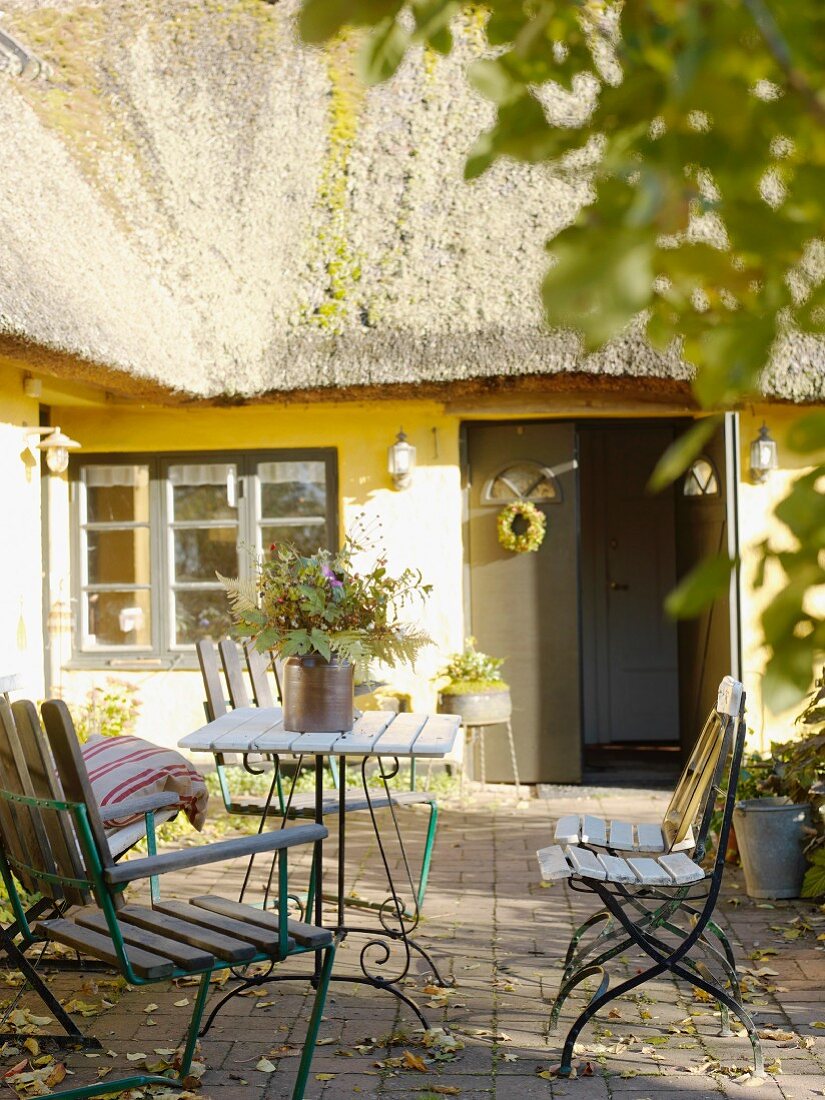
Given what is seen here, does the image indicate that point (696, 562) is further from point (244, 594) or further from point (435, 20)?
point (435, 20)

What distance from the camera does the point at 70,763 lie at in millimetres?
2752

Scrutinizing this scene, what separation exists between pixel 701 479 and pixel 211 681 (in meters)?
3.52

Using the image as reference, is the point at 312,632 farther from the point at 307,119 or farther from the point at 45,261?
the point at 307,119

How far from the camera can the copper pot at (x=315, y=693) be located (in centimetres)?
394

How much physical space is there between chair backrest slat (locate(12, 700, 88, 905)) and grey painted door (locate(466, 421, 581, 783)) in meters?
4.55

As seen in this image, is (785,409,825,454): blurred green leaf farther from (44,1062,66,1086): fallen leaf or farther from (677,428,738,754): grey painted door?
(677,428,738,754): grey painted door

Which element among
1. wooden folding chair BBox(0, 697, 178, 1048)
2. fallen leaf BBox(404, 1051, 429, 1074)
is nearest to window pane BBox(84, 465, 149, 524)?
wooden folding chair BBox(0, 697, 178, 1048)

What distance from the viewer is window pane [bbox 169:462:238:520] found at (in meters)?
7.46

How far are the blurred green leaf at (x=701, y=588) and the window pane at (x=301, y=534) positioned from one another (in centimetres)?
647

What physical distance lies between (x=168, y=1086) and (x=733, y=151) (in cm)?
281

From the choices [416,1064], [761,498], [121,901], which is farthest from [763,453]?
[121,901]

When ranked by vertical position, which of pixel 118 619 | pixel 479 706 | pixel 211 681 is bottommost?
pixel 479 706

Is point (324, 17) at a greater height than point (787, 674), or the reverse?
point (324, 17)

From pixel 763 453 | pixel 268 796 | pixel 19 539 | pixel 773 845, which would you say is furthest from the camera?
pixel 763 453
